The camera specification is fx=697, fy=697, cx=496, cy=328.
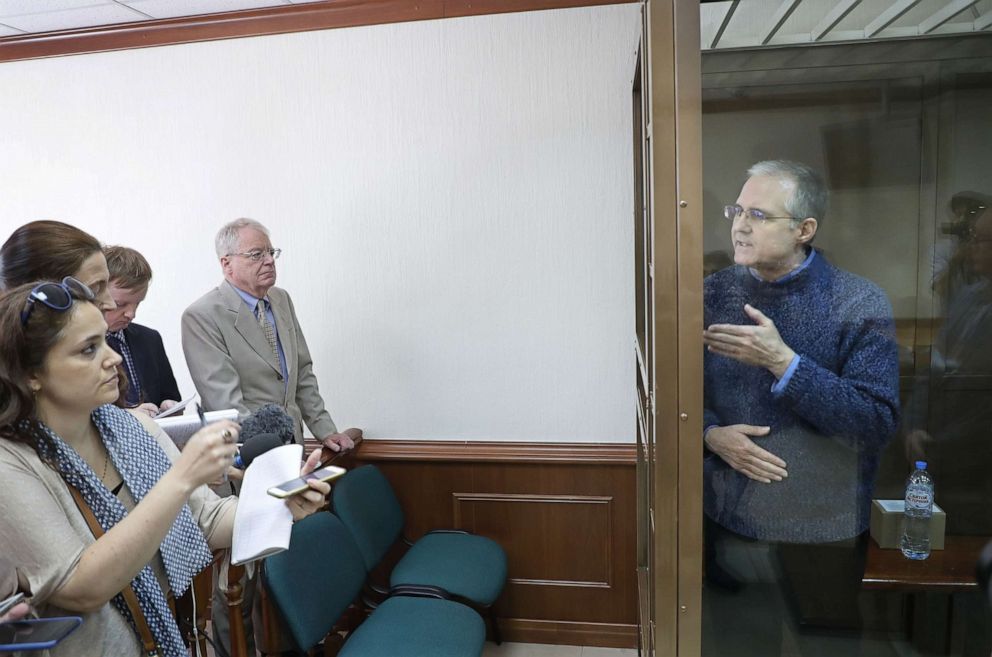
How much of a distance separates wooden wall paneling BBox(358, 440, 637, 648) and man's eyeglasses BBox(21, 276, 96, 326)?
1.82 meters

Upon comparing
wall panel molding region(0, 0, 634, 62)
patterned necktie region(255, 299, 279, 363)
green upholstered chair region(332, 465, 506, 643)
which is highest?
wall panel molding region(0, 0, 634, 62)

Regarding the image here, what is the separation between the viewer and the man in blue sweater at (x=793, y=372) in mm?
1156

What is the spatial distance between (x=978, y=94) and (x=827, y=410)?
582 millimetres

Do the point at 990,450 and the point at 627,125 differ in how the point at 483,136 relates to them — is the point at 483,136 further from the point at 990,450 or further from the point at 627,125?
the point at 990,450

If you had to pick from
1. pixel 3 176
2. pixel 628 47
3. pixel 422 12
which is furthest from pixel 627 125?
pixel 3 176

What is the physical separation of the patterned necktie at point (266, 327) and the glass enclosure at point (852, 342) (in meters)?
2.04

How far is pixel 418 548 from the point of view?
2877 mm

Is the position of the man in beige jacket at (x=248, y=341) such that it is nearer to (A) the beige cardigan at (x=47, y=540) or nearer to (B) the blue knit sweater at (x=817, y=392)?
(A) the beige cardigan at (x=47, y=540)

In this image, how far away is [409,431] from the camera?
318cm

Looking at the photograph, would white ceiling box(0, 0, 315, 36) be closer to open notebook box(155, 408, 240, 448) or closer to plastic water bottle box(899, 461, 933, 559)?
open notebook box(155, 408, 240, 448)

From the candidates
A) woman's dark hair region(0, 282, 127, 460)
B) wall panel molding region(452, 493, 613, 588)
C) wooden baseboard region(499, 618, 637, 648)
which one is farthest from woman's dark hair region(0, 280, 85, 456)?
wooden baseboard region(499, 618, 637, 648)

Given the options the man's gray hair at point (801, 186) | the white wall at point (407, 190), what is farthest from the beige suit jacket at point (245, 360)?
the man's gray hair at point (801, 186)

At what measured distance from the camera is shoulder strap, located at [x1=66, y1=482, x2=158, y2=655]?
1407mm

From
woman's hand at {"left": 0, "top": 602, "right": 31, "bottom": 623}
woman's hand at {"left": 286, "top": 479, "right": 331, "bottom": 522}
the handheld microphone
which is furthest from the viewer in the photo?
the handheld microphone
